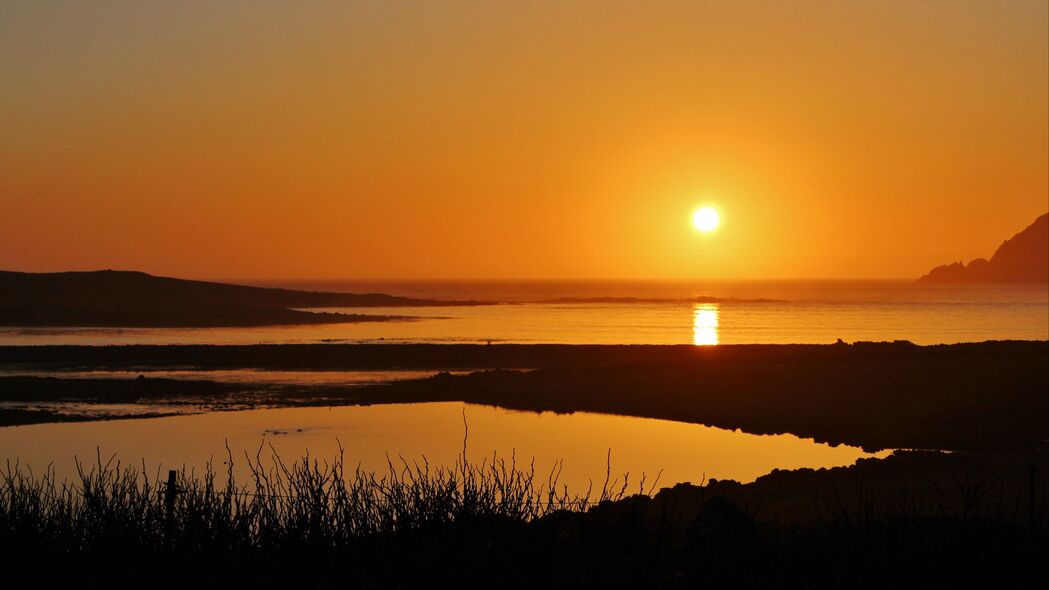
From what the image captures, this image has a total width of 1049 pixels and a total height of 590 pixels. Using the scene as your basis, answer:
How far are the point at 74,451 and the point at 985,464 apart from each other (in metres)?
18.3

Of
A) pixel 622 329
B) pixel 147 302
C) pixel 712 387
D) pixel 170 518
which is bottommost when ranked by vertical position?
pixel 712 387

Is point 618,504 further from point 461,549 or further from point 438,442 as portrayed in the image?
point 438,442

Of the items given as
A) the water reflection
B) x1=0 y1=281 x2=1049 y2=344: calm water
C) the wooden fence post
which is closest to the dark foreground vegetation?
the wooden fence post

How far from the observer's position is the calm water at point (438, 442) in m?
21.9

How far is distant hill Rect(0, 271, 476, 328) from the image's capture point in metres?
77.3

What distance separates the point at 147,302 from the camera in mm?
94125

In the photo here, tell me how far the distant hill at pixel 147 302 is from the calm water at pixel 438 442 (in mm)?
45121

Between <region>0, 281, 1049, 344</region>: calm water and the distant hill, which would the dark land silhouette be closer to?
<region>0, 281, 1049, 344</region>: calm water

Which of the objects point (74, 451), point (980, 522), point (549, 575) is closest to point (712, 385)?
point (74, 451)

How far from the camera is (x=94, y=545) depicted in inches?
386

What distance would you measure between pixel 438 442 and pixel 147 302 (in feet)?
248

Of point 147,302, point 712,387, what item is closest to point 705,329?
point 712,387

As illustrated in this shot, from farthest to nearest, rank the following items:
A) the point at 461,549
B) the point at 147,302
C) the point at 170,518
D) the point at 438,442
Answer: the point at 147,302
the point at 438,442
the point at 170,518
the point at 461,549

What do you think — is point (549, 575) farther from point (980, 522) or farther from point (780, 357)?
point (780, 357)
